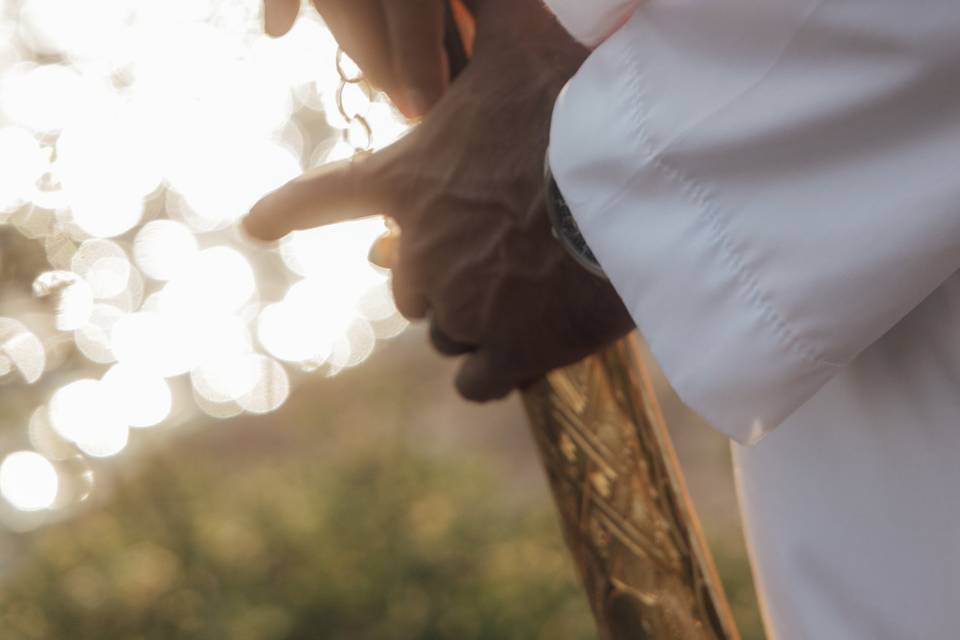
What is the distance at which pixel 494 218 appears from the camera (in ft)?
2.76

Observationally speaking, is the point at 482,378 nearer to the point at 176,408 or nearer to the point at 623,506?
the point at 623,506

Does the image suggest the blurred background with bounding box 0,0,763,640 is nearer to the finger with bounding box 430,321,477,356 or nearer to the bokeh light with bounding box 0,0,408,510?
the bokeh light with bounding box 0,0,408,510

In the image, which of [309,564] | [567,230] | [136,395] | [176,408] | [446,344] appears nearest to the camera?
[567,230]

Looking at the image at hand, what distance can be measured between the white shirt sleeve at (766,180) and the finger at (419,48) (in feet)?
0.93

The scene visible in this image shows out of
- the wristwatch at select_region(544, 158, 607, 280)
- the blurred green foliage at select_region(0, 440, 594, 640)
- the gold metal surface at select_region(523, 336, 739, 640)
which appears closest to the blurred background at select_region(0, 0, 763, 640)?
the blurred green foliage at select_region(0, 440, 594, 640)

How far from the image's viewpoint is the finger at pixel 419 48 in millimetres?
962

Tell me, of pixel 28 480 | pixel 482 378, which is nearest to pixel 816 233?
pixel 482 378

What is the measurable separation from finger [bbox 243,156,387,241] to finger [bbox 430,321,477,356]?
105 mm

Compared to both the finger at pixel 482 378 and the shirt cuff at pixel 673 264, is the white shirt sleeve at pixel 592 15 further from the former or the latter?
the finger at pixel 482 378

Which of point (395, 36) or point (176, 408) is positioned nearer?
point (395, 36)

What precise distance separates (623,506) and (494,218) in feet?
0.90

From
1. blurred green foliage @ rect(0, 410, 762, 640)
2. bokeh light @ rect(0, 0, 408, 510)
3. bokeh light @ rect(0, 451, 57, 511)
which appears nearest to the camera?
bokeh light @ rect(0, 0, 408, 510)

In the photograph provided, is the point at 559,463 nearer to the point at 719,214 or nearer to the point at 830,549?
the point at 830,549

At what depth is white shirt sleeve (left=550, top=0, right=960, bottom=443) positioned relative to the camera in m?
0.59
